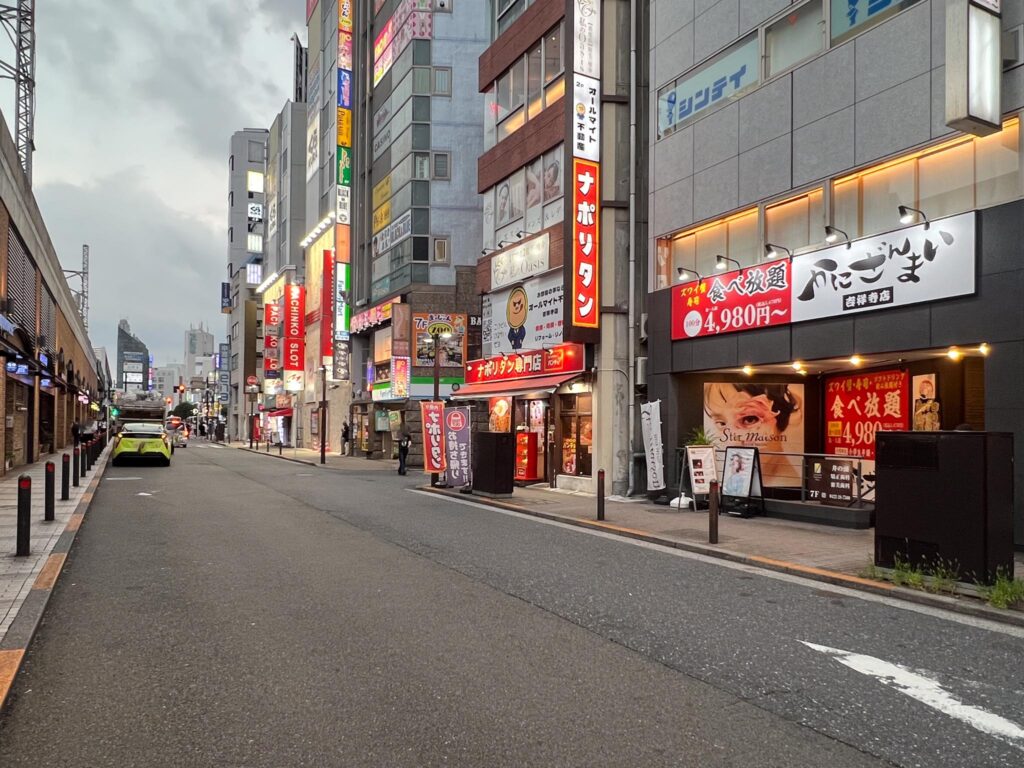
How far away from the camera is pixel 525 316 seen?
23.6 meters

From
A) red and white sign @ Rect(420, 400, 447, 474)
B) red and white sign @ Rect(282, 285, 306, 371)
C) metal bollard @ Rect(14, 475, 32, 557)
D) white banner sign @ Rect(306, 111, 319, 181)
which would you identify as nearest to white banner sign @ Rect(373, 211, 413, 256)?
white banner sign @ Rect(306, 111, 319, 181)

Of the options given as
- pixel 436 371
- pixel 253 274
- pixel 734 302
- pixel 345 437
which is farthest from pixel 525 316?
pixel 253 274

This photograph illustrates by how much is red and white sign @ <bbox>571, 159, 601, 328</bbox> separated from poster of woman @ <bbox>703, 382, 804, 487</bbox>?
11.1ft

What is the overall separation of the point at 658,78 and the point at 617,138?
169 centimetres

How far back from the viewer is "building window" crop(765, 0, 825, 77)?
15.0 metres

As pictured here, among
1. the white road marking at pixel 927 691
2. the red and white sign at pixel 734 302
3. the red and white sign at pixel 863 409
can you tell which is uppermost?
the red and white sign at pixel 734 302

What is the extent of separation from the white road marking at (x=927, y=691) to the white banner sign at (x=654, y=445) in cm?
1120

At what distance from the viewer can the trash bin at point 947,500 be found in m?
8.09

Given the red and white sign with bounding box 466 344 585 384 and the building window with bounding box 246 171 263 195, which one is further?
the building window with bounding box 246 171 263 195

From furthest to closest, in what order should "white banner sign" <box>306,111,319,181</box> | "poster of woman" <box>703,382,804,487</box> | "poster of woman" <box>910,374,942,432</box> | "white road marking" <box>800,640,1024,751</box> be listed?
"white banner sign" <box>306,111,319,181</box>
"poster of woman" <box>703,382,804,487</box>
"poster of woman" <box>910,374,942,432</box>
"white road marking" <box>800,640,1024,751</box>

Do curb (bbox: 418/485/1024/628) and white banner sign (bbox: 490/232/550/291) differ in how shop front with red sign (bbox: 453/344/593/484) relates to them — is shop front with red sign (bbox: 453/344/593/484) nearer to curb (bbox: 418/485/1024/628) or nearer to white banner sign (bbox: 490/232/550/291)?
white banner sign (bbox: 490/232/550/291)

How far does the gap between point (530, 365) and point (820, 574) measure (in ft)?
46.1

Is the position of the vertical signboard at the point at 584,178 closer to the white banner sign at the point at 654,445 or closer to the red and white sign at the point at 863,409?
the white banner sign at the point at 654,445

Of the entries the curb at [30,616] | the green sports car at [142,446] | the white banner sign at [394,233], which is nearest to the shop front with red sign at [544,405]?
the curb at [30,616]
